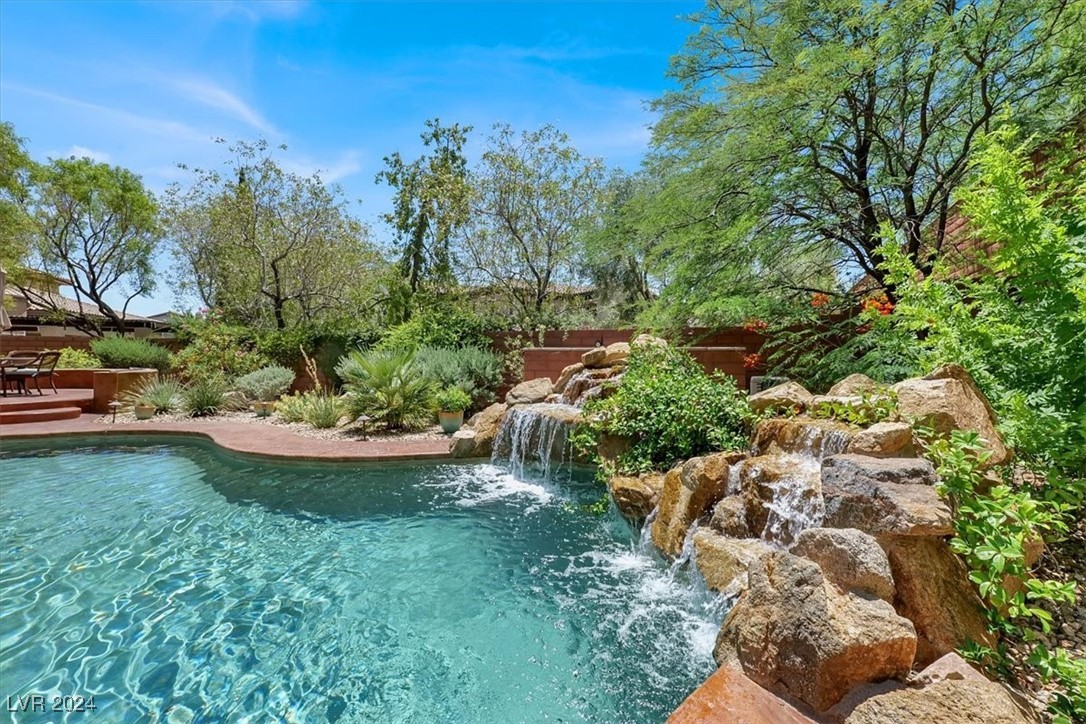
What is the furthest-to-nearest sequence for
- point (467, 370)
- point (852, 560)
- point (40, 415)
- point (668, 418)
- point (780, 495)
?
point (467, 370)
point (40, 415)
point (668, 418)
point (780, 495)
point (852, 560)

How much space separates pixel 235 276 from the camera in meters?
16.3

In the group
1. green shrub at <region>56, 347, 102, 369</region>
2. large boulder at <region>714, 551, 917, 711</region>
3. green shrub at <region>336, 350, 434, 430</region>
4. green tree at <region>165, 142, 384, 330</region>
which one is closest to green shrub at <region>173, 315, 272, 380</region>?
green tree at <region>165, 142, 384, 330</region>

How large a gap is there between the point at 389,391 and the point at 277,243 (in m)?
9.87

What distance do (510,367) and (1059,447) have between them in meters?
8.41

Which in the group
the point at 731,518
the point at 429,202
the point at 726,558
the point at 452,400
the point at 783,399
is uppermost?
the point at 429,202

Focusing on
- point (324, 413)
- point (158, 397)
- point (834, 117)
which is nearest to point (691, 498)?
point (834, 117)

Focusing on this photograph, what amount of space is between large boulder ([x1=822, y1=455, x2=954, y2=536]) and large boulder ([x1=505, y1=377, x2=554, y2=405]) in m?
5.22

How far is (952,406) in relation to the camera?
9.05ft

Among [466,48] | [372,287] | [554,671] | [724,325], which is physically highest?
[466,48]

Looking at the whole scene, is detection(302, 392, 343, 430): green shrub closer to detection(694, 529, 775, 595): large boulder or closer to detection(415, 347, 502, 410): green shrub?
detection(415, 347, 502, 410): green shrub

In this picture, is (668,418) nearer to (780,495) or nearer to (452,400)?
(780,495)

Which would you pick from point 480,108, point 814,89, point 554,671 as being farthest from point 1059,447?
point 480,108

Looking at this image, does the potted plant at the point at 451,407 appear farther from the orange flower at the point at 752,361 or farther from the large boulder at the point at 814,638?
the large boulder at the point at 814,638

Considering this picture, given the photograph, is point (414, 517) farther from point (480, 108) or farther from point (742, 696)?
point (480, 108)
